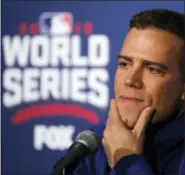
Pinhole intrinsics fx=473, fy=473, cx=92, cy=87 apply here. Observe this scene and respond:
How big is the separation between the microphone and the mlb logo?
1.03 metres

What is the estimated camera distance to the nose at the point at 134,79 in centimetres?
84

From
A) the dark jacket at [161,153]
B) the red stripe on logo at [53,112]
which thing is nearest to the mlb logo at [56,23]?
the red stripe on logo at [53,112]

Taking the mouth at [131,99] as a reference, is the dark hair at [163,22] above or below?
above

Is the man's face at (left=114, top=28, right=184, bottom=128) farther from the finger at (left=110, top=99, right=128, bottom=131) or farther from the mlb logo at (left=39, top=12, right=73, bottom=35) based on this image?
the mlb logo at (left=39, top=12, right=73, bottom=35)

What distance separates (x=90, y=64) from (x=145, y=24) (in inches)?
32.1

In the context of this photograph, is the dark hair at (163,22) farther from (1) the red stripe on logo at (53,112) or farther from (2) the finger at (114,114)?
(1) the red stripe on logo at (53,112)

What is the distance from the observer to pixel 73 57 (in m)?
1.74

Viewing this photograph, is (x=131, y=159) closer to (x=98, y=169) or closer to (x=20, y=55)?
(x=98, y=169)

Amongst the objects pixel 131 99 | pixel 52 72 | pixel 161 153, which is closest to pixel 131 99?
pixel 131 99

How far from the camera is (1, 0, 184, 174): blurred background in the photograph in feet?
5.60

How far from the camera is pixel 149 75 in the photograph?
857mm

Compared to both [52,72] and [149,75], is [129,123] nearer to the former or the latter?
[149,75]

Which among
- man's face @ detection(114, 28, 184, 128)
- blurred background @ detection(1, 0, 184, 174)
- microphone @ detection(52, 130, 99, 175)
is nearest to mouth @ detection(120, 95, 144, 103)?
man's face @ detection(114, 28, 184, 128)

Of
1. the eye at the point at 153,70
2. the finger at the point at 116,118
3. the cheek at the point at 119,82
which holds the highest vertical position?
the eye at the point at 153,70
